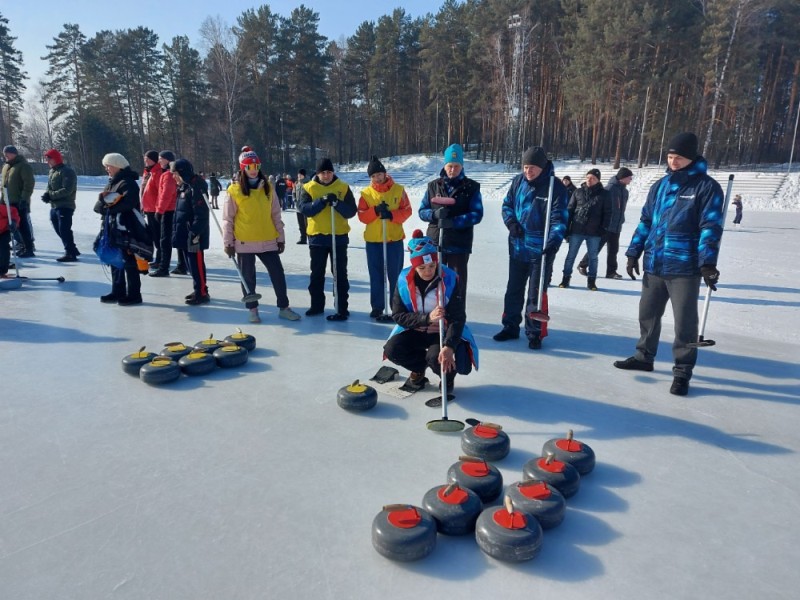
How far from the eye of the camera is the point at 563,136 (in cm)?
3934

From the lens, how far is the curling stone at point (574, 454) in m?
2.46

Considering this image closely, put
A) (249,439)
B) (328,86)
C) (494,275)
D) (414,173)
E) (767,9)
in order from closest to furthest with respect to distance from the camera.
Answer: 1. (249,439)
2. (494,275)
3. (767,9)
4. (414,173)
5. (328,86)

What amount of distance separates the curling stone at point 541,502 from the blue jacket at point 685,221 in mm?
2013

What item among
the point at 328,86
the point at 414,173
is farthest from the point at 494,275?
the point at 328,86

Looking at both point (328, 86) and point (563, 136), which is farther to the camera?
point (328, 86)

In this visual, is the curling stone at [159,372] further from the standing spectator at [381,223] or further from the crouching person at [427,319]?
the standing spectator at [381,223]

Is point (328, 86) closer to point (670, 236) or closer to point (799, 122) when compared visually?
point (799, 122)

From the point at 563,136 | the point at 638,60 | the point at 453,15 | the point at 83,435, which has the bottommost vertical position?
the point at 83,435

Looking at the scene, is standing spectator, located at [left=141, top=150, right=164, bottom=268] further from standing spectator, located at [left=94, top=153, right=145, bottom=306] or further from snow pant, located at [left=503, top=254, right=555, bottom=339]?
snow pant, located at [left=503, top=254, right=555, bottom=339]

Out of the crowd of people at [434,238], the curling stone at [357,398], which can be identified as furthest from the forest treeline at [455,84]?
the curling stone at [357,398]

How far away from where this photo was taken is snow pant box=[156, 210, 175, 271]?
6582mm

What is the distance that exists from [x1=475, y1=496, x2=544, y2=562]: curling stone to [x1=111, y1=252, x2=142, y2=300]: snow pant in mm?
5022

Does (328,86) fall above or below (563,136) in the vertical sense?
above

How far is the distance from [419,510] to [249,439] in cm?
123
